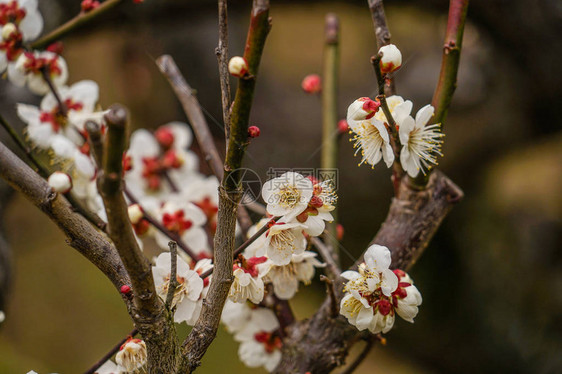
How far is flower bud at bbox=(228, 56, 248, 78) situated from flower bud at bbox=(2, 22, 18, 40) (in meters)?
0.46

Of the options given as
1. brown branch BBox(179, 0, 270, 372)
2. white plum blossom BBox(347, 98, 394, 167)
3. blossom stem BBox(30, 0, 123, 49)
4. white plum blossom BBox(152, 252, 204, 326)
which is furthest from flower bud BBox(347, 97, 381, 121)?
blossom stem BBox(30, 0, 123, 49)

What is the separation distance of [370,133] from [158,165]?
2.01 feet

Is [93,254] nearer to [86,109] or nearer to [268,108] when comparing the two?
[86,109]

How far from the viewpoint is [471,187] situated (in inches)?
54.5

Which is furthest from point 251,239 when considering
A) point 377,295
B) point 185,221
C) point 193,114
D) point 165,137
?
point 165,137

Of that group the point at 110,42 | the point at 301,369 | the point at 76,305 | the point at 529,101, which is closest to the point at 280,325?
the point at 301,369

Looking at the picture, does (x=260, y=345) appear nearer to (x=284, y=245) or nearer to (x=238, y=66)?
(x=284, y=245)

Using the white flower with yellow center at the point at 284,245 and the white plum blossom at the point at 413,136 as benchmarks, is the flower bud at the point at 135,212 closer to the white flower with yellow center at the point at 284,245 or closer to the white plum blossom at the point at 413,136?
the white flower with yellow center at the point at 284,245

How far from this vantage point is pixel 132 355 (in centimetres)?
47

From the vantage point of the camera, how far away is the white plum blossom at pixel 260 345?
2.11 feet

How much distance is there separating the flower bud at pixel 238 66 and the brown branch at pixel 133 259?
0.08m

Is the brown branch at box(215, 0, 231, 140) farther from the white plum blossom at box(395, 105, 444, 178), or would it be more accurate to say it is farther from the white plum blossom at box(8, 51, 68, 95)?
the white plum blossom at box(8, 51, 68, 95)

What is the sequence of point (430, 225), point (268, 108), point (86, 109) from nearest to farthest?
point (430, 225) < point (86, 109) < point (268, 108)

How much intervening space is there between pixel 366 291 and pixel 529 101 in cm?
111
